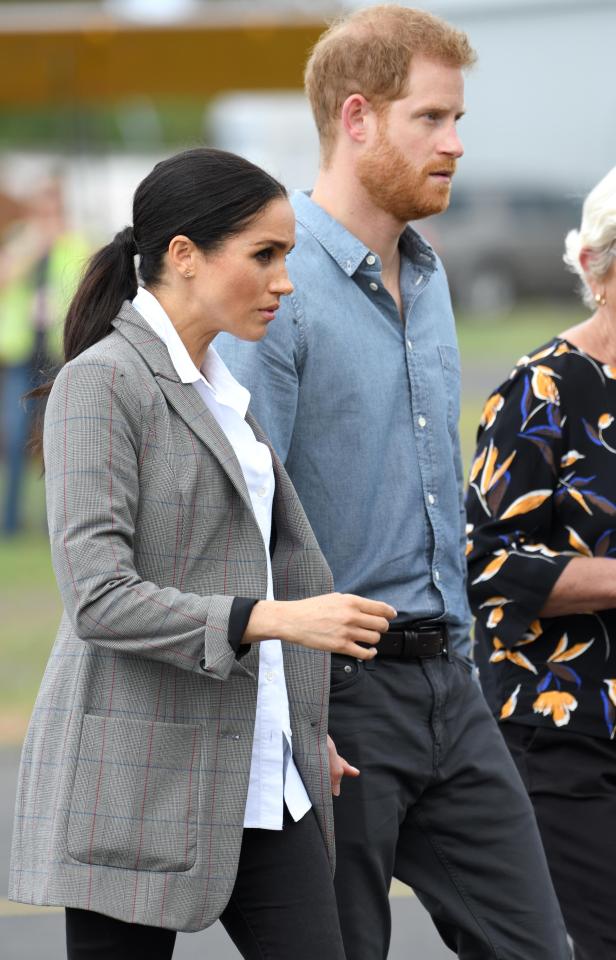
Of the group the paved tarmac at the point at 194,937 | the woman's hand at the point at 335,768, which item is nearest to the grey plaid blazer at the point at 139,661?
the woman's hand at the point at 335,768

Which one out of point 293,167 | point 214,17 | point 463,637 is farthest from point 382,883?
point 293,167

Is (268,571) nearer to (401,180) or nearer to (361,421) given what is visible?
(361,421)

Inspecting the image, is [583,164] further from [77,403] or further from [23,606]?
[77,403]

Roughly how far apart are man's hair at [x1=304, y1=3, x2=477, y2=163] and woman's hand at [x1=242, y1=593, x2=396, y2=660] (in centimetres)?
125

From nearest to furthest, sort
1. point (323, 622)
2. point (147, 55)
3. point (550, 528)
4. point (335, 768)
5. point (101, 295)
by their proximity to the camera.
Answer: point (323, 622) < point (101, 295) < point (335, 768) < point (550, 528) < point (147, 55)

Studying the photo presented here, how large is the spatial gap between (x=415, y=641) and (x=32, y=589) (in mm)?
7321

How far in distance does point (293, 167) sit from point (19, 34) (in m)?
13.2

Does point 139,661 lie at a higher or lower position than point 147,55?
lower

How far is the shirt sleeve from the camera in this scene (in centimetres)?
335

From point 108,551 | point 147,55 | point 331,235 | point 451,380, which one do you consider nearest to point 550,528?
point 451,380

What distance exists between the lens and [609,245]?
3486mm

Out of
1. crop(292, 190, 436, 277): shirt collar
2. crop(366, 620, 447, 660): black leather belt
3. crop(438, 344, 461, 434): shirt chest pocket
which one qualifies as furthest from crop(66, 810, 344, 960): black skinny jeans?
crop(292, 190, 436, 277): shirt collar

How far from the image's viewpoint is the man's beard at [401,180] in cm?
327

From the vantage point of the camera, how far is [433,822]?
3.21 metres
